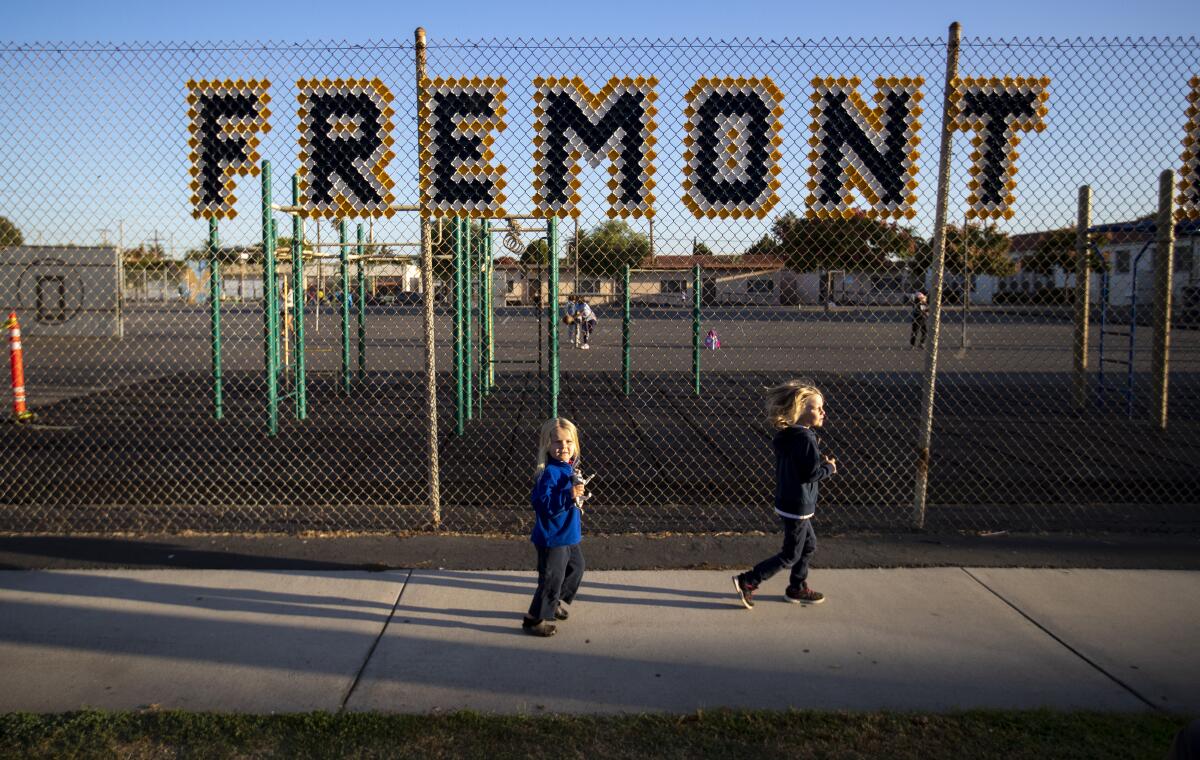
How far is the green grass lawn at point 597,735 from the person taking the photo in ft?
11.1

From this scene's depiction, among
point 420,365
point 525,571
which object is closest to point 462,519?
point 525,571

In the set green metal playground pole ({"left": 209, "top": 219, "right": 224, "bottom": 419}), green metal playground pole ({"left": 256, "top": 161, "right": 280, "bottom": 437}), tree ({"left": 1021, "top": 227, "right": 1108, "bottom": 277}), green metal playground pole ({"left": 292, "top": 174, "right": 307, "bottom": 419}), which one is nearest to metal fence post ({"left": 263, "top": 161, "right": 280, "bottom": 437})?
green metal playground pole ({"left": 256, "top": 161, "right": 280, "bottom": 437})

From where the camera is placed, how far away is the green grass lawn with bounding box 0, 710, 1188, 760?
11.1ft

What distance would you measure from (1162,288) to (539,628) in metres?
8.69

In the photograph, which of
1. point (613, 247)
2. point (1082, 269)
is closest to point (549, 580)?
point (613, 247)

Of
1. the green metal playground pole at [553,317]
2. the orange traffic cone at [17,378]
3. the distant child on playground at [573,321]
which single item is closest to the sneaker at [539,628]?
the green metal playground pole at [553,317]

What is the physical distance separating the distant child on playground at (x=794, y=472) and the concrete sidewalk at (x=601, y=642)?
9.4 inches

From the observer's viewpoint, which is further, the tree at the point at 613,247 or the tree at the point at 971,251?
the tree at the point at 971,251

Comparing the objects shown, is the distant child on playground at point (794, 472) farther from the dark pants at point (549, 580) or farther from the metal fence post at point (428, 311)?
the metal fence post at point (428, 311)

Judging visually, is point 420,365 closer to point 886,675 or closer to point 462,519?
point 462,519

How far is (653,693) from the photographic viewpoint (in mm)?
3850

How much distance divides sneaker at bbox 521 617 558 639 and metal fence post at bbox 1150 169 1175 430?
7451mm

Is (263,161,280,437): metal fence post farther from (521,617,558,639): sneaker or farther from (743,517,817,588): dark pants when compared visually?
(743,517,817,588): dark pants

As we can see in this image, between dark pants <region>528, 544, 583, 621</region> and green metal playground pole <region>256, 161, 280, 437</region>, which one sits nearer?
dark pants <region>528, 544, 583, 621</region>
